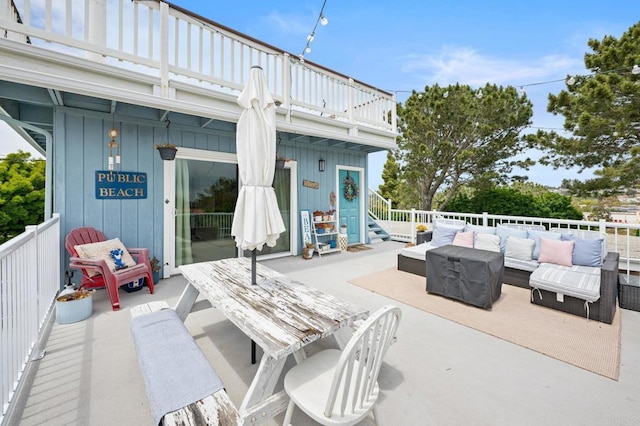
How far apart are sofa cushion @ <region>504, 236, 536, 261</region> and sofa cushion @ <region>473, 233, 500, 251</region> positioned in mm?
183

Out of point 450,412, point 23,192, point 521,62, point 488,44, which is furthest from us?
point 23,192

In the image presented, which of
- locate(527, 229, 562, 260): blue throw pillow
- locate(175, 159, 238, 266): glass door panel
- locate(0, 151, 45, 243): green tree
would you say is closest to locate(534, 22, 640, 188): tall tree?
locate(527, 229, 562, 260): blue throw pillow

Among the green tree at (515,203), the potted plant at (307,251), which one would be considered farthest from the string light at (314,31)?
the green tree at (515,203)

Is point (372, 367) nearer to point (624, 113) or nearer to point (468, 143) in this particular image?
point (624, 113)

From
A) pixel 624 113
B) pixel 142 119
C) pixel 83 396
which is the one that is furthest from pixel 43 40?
pixel 624 113

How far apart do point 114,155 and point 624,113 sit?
35.4 ft

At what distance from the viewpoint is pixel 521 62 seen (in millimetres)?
7676

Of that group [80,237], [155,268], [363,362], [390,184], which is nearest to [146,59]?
[80,237]

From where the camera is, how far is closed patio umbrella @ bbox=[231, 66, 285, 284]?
2133 mm

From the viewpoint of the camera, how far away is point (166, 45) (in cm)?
367

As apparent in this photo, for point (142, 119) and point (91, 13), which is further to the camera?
point (142, 119)

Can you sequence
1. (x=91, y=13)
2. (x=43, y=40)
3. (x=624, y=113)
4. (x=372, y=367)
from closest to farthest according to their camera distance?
(x=372, y=367) < (x=43, y=40) < (x=91, y=13) < (x=624, y=113)

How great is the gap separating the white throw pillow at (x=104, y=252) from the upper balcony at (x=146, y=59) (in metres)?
1.86

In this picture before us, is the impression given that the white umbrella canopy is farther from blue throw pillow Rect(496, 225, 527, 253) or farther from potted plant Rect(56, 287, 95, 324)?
blue throw pillow Rect(496, 225, 527, 253)
